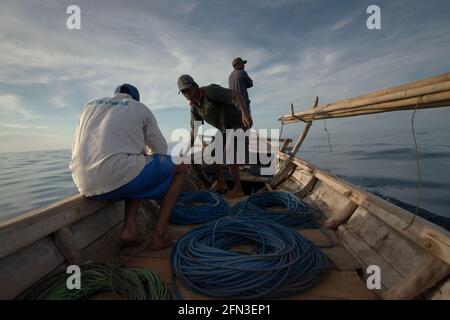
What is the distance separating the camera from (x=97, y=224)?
2.36 meters

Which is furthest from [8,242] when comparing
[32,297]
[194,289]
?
[194,289]

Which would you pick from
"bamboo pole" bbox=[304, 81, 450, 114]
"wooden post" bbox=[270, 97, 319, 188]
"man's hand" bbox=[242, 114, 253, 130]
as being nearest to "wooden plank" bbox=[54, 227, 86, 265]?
"bamboo pole" bbox=[304, 81, 450, 114]

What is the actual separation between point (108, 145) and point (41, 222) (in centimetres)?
68

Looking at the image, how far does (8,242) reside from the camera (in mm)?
1438

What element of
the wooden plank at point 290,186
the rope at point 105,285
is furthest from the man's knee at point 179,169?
the wooden plank at point 290,186

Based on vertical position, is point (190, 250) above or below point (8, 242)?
below

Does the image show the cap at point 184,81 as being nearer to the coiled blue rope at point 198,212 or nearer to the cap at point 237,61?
the coiled blue rope at point 198,212

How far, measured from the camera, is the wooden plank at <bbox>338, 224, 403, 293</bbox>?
70.1 inches

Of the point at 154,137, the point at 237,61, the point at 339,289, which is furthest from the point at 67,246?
the point at 237,61

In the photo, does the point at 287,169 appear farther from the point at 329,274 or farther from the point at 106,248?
the point at 106,248

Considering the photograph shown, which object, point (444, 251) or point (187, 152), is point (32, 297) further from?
point (187, 152)

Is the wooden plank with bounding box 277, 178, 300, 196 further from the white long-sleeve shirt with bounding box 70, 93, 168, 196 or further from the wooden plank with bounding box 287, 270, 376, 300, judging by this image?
the white long-sleeve shirt with bounding box 70, 93, 168, 196

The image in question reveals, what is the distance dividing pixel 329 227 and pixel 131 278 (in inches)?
83.8

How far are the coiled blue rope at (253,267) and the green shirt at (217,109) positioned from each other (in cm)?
251
